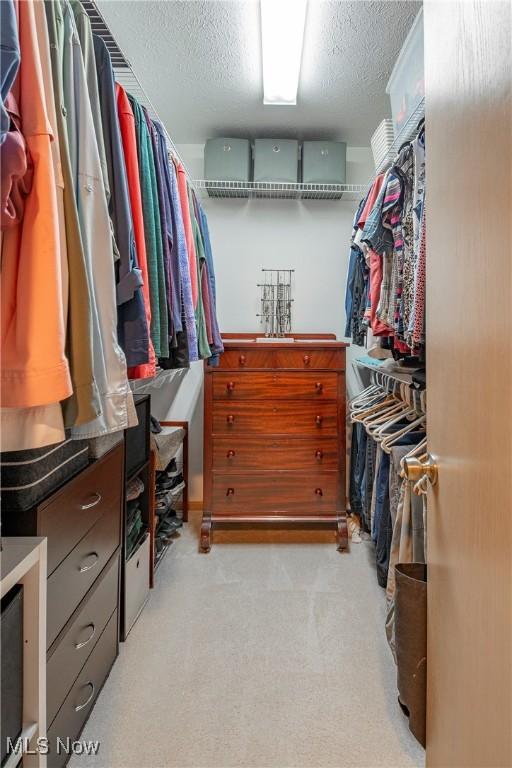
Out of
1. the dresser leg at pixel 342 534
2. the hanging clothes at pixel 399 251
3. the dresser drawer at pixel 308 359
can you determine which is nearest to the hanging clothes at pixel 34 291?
the hanging clothes at pixel 399 251

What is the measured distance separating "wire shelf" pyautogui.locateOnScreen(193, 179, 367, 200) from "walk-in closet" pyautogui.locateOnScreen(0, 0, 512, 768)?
2cm

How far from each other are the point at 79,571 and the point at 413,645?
0.91m

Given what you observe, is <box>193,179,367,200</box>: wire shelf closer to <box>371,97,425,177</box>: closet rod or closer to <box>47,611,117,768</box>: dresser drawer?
<box>371,97,425,177</box>: closet rod

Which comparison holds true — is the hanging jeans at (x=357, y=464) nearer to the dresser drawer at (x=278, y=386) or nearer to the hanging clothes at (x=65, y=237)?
the dresser drawer at (x=278, y=386)

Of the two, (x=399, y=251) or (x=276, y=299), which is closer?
(x=399, y=251)

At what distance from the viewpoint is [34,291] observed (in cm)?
70

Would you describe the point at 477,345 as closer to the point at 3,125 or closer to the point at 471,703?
the point at 471,703

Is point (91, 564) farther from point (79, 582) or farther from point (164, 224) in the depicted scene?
point (164, 224)

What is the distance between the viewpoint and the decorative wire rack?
2.86 meters

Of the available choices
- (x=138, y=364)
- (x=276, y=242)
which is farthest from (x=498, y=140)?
(x=276, y=242)

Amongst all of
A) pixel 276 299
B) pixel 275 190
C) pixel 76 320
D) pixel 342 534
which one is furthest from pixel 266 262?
pixel 76 320

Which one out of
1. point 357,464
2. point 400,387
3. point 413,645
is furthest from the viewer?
point 357,464

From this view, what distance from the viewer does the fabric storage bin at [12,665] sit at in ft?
2.44

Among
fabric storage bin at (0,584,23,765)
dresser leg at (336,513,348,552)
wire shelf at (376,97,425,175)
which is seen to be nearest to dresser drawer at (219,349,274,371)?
dresser leg at (336,513,348,552)
